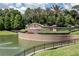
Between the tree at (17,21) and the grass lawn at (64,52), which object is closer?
the grass lawn at (64,52)

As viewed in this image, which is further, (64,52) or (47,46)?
(47,46)

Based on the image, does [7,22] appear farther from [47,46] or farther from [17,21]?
[47,46]

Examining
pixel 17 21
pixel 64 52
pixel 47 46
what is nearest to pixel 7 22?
pixel 17 21

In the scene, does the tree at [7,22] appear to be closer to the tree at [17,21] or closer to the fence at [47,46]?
the tree at [17,21]

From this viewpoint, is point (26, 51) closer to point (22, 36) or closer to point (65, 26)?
point (22, 36)

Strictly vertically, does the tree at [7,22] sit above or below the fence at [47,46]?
A: above

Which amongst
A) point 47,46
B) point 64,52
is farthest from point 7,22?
point 64,52

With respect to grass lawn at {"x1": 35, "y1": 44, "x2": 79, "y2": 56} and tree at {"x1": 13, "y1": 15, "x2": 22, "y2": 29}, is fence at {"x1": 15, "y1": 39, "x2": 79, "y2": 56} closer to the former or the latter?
grass lawn at {"x1": 35, "y1": 44, "x2": 79, "y2": 56}

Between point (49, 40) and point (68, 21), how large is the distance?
0.97 ft

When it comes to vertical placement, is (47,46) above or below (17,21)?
below

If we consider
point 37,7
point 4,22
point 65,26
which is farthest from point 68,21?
point 4,22

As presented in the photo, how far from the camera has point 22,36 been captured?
16.2 ft

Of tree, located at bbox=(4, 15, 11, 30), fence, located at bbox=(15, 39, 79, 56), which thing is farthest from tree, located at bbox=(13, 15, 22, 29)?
fence, located at bbox=(15, 39, 79, 56)

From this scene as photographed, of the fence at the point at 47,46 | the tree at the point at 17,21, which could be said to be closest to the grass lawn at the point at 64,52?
the fence at the point at 47,46
